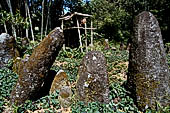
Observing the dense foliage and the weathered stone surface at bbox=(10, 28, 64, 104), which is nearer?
the weathered stone surface at bbox=(10, 28, 64, 104)

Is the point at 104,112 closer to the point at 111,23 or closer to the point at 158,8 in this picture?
the point at 111,23

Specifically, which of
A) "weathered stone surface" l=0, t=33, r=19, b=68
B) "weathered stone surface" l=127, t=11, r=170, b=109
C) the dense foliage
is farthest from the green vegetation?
"weathered stone surface" l=0, t=33, r=19, b=68

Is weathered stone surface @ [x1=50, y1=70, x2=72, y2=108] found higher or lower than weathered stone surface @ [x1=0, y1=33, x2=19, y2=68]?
lower

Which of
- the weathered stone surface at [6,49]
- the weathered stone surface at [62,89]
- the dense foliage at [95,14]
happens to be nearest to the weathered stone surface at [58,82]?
the weathered stone surface at [62,89]

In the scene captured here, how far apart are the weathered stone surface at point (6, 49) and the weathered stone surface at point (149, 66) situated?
5.93 metres

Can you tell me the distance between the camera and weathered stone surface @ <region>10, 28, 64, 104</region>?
13.8 feet

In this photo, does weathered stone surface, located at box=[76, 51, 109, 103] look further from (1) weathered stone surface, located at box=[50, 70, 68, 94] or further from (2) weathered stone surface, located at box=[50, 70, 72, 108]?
(1) weathered stone surface, located at box=[50, 70, 68, 94]

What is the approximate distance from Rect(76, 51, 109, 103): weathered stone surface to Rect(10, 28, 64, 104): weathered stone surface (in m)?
1.07

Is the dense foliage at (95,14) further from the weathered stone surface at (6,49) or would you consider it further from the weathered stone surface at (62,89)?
the weathered stone surface at (62,89)

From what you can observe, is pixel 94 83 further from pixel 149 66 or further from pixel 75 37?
pixel 75 37

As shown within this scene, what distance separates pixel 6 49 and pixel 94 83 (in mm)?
5316

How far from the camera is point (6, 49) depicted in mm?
7562

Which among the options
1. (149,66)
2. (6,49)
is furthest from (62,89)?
(6,49)

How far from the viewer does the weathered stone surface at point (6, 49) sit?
24.2 ft
